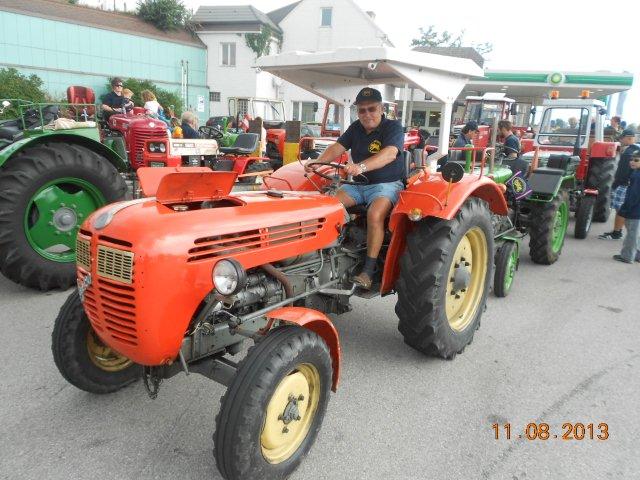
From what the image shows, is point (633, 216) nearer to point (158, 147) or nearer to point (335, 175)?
point (335, 175)

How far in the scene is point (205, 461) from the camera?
87.3 inches

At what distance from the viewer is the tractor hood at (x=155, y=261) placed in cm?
187

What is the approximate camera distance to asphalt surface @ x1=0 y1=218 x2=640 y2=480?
87.4 inches

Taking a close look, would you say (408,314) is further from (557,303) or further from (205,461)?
(557,303)

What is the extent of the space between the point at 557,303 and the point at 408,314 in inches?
90.2

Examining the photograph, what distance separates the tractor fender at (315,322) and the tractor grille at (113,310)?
1.94 ft

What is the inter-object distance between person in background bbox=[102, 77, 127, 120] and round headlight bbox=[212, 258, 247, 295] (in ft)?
22.5

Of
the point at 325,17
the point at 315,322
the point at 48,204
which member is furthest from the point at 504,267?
the point at 325,17

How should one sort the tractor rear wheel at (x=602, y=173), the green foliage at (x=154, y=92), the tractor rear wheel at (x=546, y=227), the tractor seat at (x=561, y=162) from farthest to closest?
the green foliage at (x=154, y=92) < the tractor rear wheel at (x=602, y=173) < the tractor seat at (x=561, y=162) < the tractor rear wheel at (x=546, y=227)

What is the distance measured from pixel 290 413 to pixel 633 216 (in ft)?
19.3

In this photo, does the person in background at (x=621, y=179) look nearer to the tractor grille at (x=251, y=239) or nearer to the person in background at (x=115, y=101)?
the tractor grille at (x=251, y=239)

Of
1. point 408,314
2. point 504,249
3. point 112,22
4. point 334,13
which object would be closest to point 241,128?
point 504,249

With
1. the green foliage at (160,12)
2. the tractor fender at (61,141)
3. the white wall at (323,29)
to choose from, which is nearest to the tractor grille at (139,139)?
the tractor fender at (61,141)

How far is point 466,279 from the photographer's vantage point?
132 inches
